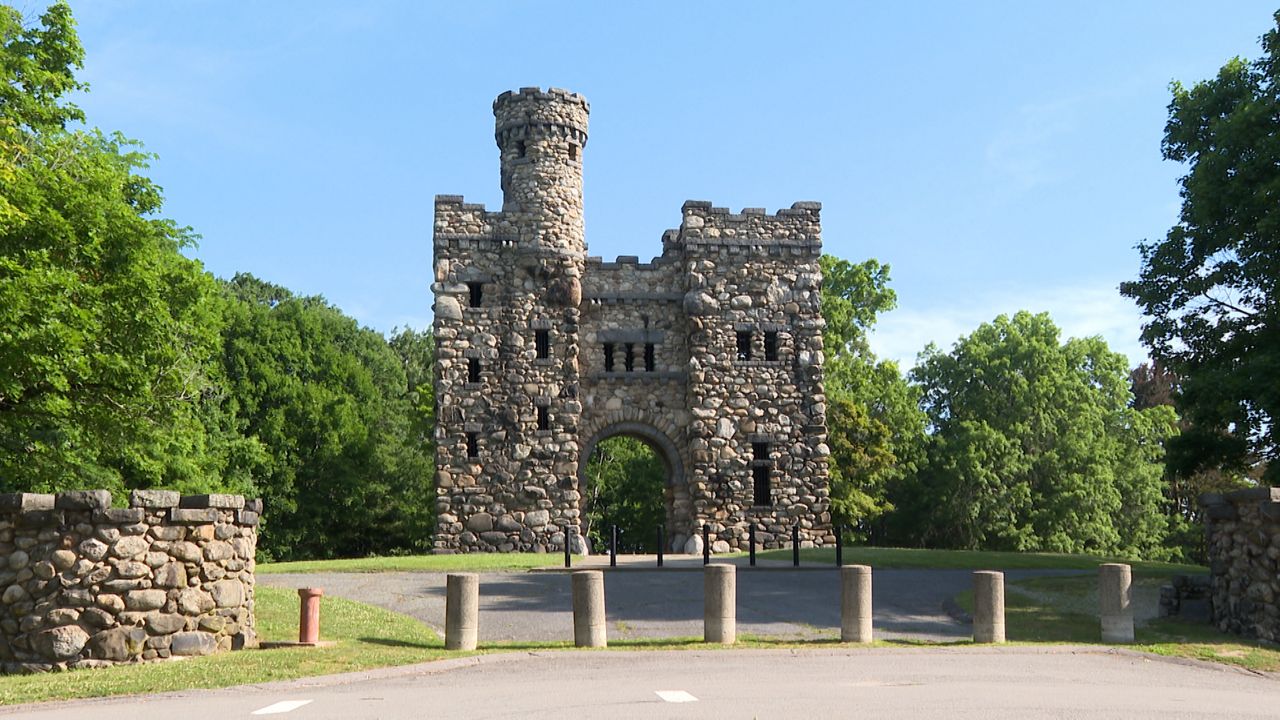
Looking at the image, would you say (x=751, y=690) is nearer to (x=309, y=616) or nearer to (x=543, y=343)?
(x=309, y=616)

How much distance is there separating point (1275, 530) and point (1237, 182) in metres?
9.90

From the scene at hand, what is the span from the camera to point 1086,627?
14.3 m

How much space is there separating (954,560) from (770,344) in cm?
879

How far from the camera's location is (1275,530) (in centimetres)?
1292

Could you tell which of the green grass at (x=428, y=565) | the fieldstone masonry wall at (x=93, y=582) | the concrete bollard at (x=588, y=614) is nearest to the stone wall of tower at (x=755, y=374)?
the green grass at (x=428, y=565)

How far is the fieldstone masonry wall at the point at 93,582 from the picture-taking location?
1145 cm

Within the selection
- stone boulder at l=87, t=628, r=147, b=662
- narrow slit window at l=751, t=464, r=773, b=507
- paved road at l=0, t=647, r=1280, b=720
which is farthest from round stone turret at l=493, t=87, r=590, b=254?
paved road at l=0, t=647, r=1280, b=720

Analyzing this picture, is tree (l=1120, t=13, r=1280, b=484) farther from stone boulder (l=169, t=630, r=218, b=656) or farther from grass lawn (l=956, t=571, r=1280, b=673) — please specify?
stone boulder (l=169, t=630, r=218, b=656)

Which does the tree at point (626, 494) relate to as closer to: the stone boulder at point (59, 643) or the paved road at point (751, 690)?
the paved road at point (751, 690)

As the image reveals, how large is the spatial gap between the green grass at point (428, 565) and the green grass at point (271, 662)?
21.2 ft

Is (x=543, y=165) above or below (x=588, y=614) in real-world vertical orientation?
above

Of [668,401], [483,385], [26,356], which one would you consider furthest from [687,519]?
[26,356]

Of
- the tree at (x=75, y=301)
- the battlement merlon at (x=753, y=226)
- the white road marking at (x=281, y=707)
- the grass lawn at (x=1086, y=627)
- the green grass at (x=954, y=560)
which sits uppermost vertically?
the battlement merlon at (x=753, y=226)

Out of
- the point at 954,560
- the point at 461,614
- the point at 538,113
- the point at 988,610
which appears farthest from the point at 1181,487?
the point at 461,614
